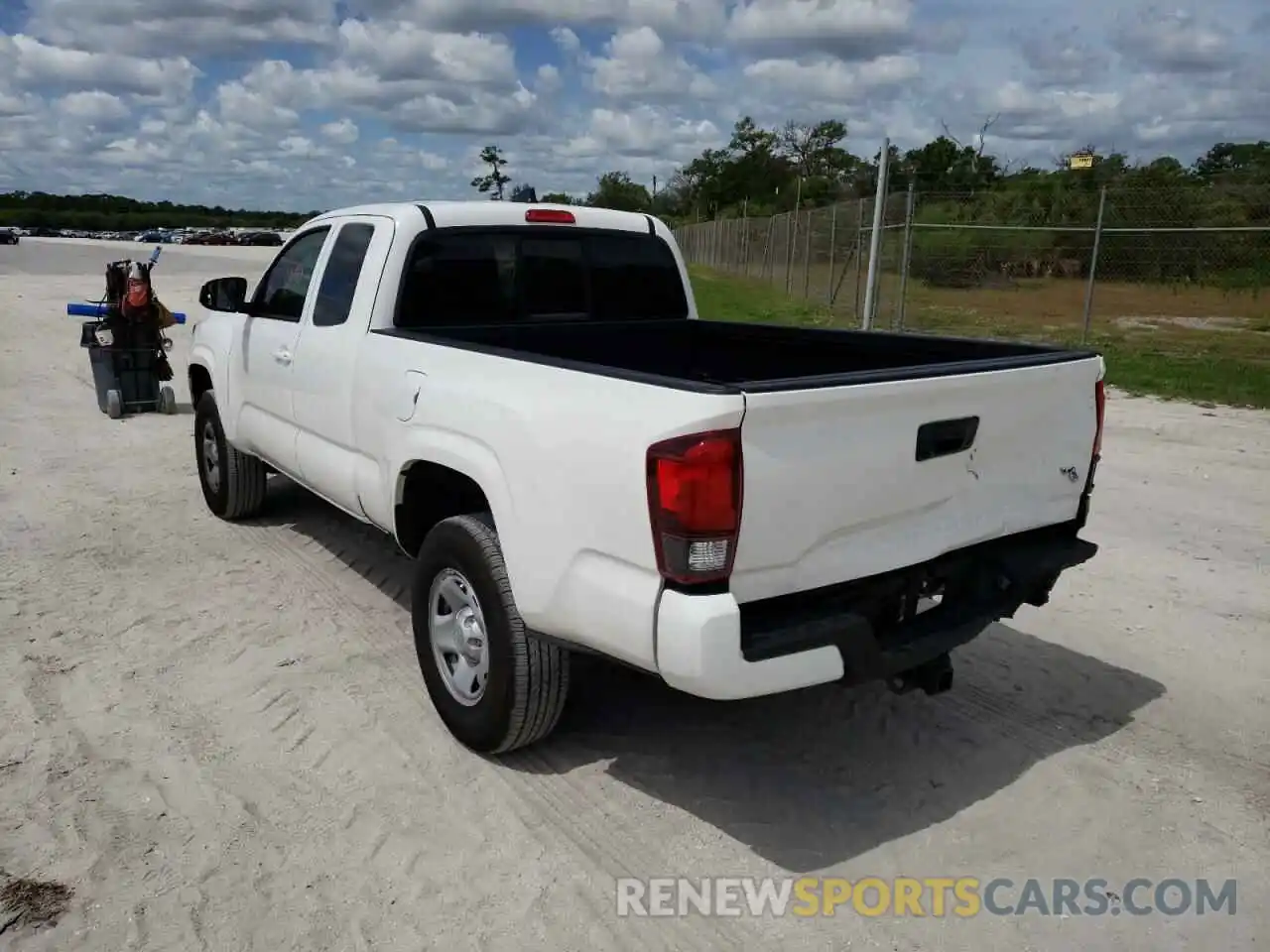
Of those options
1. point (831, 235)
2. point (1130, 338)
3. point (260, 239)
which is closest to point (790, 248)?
point (831, 235)

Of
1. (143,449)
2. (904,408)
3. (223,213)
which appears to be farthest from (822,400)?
(223,213)

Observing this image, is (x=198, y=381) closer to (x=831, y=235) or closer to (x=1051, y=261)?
(x=831, y=235)

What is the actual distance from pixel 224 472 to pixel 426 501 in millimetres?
2860

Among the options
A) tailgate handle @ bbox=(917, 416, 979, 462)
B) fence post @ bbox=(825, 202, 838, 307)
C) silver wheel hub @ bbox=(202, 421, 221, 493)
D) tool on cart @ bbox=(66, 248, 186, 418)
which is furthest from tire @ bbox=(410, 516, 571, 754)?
fence post @ bbox=(825, 202, 838, 307)

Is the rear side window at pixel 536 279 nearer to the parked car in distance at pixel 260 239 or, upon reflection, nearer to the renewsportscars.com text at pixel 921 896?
the renewsportscars.com text at pixel 921 896

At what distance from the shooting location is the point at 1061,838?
3355 millimetres

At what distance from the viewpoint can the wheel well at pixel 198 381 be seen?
6699mm

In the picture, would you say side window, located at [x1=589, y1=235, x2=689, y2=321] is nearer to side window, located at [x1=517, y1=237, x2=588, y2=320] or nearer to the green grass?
side window, located at [x1=517, y1=237, x2=588, y2=320]

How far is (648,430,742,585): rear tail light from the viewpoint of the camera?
9.07 ft

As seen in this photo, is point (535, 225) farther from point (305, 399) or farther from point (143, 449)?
point (143, 449)

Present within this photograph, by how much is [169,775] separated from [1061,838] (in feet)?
9.98

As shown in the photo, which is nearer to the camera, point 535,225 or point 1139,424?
point 535,225

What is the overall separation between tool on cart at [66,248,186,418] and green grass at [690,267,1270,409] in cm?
564

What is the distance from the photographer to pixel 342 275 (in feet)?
15.8
